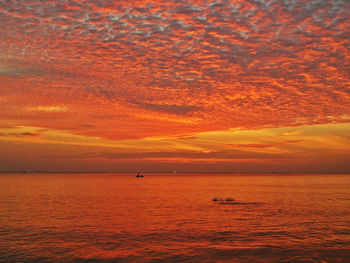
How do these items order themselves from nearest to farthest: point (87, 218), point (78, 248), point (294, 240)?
point (78, 248), point (294, 240), point (87, 218)

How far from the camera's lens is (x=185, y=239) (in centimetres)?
3036

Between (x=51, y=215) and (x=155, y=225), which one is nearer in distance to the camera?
(x=155, y=225)

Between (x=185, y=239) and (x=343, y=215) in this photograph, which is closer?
(x=185, y=239)

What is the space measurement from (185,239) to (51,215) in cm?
2349

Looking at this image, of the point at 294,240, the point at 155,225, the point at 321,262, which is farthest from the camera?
the point at 155,225

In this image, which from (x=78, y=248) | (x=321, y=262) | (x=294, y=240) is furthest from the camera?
(x=294, y=240)

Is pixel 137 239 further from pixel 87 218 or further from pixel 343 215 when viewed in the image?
pixel 343 215

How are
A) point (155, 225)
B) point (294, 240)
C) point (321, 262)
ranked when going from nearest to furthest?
point (321, 262) < point (294, 240) < point (155, 225)

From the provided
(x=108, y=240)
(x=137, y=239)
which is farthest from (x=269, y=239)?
(x=108, y=240)

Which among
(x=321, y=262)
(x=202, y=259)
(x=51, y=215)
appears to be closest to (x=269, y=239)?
(x=321, y=262)

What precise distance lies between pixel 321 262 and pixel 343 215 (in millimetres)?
25466

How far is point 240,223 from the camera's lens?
38656 millimetres

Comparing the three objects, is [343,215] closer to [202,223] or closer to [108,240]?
[202,223]

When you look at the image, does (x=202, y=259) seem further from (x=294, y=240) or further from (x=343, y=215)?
(x=343, y=215)
